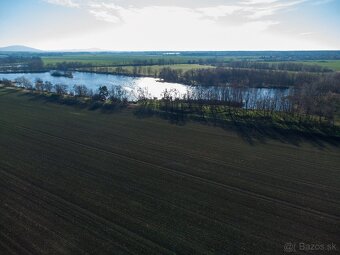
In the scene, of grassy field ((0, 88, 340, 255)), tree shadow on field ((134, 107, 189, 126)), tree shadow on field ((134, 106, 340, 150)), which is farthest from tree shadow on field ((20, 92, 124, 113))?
grassy field ((0, 88, 340, 255))

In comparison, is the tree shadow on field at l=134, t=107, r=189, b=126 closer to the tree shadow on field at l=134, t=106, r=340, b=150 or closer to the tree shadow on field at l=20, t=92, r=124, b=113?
the tree shadow on field at l=134, t=106, r=340, b=150

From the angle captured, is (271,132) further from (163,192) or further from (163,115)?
(163,192)

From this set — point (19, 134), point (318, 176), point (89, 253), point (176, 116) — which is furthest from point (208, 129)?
point (89, 253)

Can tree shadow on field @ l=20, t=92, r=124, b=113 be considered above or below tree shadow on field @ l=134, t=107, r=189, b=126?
above

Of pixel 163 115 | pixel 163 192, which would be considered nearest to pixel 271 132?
pixel 163 115

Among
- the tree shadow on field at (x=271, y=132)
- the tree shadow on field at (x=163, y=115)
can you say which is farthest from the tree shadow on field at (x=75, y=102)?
the tree shadow on field at (x=271, y=132)

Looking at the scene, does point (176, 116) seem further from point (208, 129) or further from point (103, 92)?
point (103, 92)
